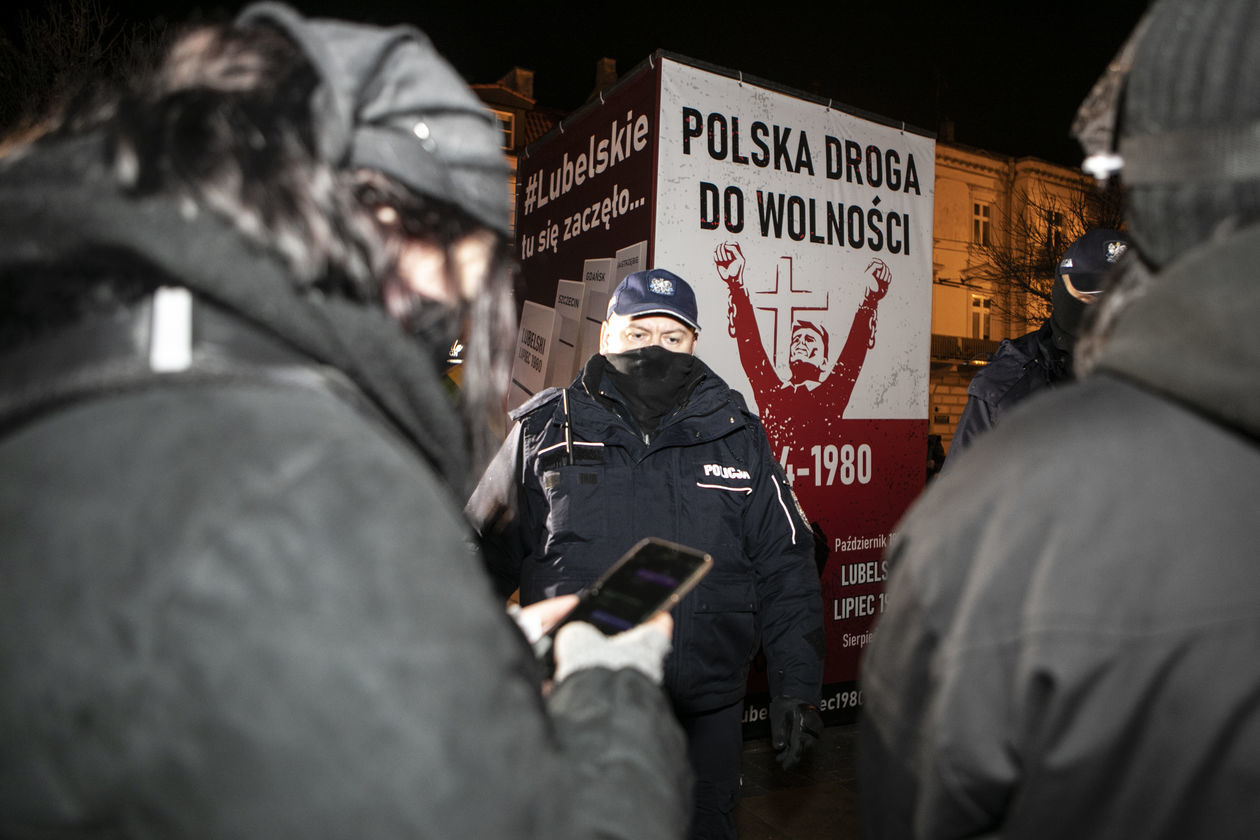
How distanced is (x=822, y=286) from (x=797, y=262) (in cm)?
22

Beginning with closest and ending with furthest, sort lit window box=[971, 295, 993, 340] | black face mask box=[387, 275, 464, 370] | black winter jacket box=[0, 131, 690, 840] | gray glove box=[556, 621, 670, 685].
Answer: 1. black winter jacket box=[0, 131, 690, 840]
2. black face mask box=[387, 275, 464, 370]
3. gray glove box=[556, 621, 670, 685]
4. lit window box=[971, 295, 993, 340]

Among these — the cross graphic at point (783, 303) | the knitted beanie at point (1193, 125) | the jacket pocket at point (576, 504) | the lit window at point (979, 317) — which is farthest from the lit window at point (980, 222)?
the knitted beanie at point (1193, 125)

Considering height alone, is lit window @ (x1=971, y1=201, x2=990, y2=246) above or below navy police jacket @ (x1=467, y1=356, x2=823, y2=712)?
above

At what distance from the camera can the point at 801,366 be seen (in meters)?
4.54

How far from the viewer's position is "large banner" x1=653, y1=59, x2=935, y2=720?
4199 mm

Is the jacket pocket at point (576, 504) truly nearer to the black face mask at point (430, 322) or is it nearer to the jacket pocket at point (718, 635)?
the jacket pocket at point (718, 635)

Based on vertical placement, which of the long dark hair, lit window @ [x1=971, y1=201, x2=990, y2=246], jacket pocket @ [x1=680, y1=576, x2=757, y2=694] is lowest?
jacket pocket @ [x1=680, y1=576, x2=757, y2=694]

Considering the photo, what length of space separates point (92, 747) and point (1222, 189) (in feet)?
3.86

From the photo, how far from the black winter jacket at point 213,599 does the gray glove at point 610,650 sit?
1.36 ft

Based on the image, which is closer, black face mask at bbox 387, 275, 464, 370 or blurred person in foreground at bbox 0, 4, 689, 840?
blurred person in foreground at bbox 0, 4, 689, 840

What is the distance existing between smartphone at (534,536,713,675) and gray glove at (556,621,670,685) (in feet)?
0.32

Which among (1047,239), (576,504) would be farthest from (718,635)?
(1047,239)

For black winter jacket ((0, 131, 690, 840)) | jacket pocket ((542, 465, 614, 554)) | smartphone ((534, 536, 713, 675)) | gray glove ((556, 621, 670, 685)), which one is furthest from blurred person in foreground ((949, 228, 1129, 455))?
black winter jacket ((0, 131, 690, 840))

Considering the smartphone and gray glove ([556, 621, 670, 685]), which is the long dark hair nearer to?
gray glove ([556, 621, 670, 685])
